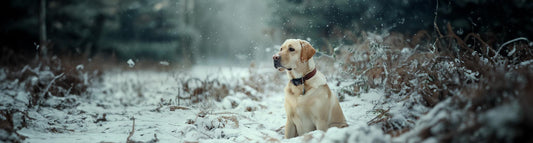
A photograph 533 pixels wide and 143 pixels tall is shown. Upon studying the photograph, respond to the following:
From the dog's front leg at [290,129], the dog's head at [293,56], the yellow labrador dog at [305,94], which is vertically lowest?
the dog's front leg at [290,129]

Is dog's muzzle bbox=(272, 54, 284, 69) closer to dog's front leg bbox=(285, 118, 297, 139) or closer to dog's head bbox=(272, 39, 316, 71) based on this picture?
dog's head bbox=(272, 39, 316, 71)

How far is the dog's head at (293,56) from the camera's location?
2.32 meters

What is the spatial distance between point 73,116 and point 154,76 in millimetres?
4957

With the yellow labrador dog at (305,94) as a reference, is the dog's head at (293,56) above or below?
above

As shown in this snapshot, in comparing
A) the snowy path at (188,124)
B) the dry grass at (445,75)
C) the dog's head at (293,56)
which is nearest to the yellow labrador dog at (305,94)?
the dog's head at (293,56)

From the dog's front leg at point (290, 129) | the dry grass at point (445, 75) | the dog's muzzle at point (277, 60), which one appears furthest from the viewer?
the dog's front leg at point (290, 129)

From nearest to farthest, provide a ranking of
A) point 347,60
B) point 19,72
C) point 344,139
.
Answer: point 344,139
point 347,60
point 19,72

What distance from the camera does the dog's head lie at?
232 centimetres

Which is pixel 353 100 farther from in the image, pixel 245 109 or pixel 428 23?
pixel 428 23

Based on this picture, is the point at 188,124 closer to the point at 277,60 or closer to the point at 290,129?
the point at 290,129

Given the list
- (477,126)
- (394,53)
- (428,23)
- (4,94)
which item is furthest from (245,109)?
(428,23)

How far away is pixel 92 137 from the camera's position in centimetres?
223

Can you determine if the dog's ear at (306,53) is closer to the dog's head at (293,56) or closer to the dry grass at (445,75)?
the dog's head at (293,56)

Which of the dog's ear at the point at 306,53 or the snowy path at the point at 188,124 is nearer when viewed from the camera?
the snowy path at the point at 188,124
